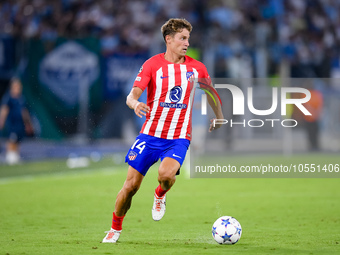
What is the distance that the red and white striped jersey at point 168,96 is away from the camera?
20.6 ft

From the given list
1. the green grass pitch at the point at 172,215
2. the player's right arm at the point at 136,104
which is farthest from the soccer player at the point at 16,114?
the player's right arm at the point at 136,104

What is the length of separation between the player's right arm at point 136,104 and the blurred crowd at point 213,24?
17698 millimetres

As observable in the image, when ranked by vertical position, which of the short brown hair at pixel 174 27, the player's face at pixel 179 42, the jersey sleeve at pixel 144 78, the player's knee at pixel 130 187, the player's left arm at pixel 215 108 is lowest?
the player's knee at pixel 130 187

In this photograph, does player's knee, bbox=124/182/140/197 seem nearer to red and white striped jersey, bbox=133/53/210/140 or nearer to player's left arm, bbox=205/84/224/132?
red and white striped jersey, bbox=133/53/210/140

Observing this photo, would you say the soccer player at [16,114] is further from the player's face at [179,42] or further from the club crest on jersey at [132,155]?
the player's face at [179,42]

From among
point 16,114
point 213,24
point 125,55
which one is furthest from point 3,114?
point 213,24

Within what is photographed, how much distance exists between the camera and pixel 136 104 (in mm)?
5703

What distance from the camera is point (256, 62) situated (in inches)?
933

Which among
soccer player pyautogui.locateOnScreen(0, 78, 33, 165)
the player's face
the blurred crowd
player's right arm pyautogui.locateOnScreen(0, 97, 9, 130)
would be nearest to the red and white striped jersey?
the player's face

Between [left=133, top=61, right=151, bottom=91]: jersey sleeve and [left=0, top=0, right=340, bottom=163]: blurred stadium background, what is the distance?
1158 centimetres

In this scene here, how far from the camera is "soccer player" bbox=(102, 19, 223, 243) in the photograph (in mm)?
6203

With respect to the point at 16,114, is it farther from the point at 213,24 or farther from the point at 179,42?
the point at 179,42

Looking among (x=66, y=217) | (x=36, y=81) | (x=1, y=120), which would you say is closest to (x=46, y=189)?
(x=66, y=217)

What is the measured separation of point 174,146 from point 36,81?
14.7m
